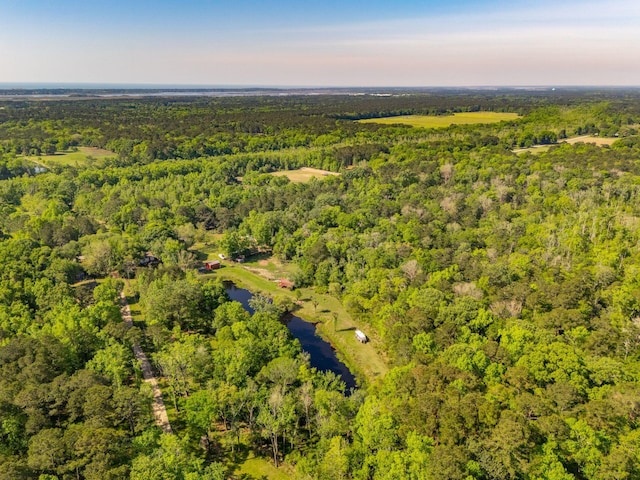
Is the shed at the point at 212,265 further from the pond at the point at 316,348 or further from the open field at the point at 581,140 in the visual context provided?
the open field at the point at 581,140

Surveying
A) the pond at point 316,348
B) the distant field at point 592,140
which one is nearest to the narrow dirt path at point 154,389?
the pond at point 316,348

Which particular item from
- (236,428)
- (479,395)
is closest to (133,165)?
(236,428)

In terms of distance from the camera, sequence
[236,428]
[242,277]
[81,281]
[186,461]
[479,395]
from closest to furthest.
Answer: [186,461] < [479,395] < [236,428] < [81,281] < [242,277]

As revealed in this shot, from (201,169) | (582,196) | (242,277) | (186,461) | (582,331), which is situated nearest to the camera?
(186,461)

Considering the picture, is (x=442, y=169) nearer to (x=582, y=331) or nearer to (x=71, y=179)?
(x=582, y=331)

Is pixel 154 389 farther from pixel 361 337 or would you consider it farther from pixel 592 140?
pixel 592 140

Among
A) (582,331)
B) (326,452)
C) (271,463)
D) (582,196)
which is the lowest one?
(271,463)
